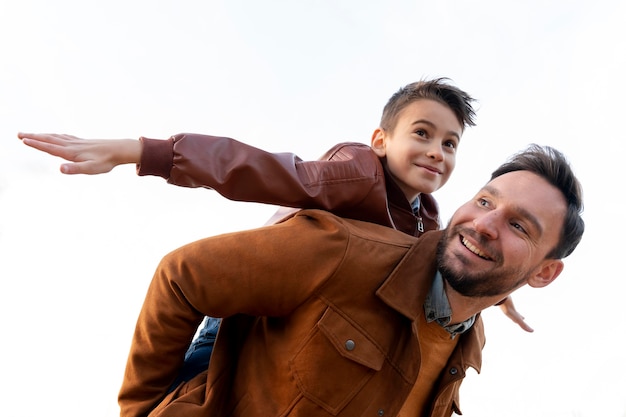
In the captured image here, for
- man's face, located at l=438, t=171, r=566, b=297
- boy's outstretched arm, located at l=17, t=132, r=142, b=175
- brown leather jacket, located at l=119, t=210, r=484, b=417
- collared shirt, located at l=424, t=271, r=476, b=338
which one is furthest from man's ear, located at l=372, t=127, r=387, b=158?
boy's outstretched arm, located at l=17, t=132, r=142, b=175

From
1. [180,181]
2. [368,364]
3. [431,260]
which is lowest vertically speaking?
[368,364]

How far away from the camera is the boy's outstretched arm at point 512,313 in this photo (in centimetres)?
347

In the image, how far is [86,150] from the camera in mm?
2004

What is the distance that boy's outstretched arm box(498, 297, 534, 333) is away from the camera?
3467 mm

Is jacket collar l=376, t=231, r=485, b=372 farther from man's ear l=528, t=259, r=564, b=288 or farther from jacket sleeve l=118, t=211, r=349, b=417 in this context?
man's ear l=528, t=259, r=564, b=288

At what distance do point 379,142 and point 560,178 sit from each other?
34.4 inches

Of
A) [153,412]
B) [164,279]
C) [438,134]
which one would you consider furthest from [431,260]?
[153,412]

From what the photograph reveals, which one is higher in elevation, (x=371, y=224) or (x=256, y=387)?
(x=371, y=224)

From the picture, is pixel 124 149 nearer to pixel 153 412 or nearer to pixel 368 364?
pixel 153 412

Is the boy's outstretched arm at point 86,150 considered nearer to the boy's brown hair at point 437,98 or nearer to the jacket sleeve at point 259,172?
the jacket sleeve at point 259,172

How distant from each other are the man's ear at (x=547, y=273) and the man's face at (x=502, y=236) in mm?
13

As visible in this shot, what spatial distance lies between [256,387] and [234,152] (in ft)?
2.96

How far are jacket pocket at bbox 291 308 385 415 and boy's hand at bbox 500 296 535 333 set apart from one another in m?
1.61

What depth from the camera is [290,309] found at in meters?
2.18
